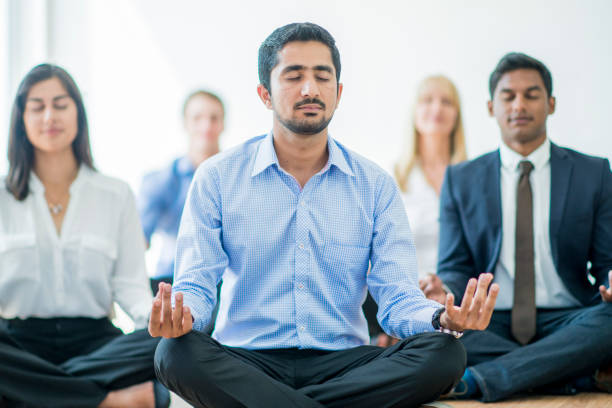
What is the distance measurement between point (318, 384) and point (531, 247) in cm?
126

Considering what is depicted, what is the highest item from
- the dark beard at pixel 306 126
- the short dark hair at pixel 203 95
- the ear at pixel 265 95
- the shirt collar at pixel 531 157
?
the short dark hair at pixel 203 95

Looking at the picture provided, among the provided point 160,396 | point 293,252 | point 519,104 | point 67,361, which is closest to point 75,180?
point 67,361

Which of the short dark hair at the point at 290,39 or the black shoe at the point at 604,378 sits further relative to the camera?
the black shoe at the point at 604,378

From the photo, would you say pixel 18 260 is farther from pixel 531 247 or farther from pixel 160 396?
pixel 531 247

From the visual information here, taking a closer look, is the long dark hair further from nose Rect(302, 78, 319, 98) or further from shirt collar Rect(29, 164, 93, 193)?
nose Rect(302, 78, 319, 98)

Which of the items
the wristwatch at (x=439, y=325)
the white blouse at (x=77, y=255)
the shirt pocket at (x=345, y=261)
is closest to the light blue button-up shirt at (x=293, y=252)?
the shirt pocket at (x=345, y=261)

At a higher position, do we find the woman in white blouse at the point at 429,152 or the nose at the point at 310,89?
the nose at the point at 310,89

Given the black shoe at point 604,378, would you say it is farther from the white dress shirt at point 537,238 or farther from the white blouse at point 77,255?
the white blouse at point 77,255

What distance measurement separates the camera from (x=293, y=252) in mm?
2188

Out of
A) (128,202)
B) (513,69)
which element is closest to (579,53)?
(513,69)

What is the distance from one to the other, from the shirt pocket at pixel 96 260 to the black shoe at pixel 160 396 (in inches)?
18.5

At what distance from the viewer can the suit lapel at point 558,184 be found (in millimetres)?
2842

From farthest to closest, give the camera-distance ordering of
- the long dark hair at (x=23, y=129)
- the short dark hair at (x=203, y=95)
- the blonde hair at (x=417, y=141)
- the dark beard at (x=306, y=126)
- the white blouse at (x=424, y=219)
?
the short dark hair at (x=203, y=95) < the blonde hair at (x=417, y=141) < the white blouse at (x=424, y=219) < the long dark hair at (x=23, y=129) < the dark beard at (x=306, y=126)

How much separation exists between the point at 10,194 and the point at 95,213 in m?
0.34
